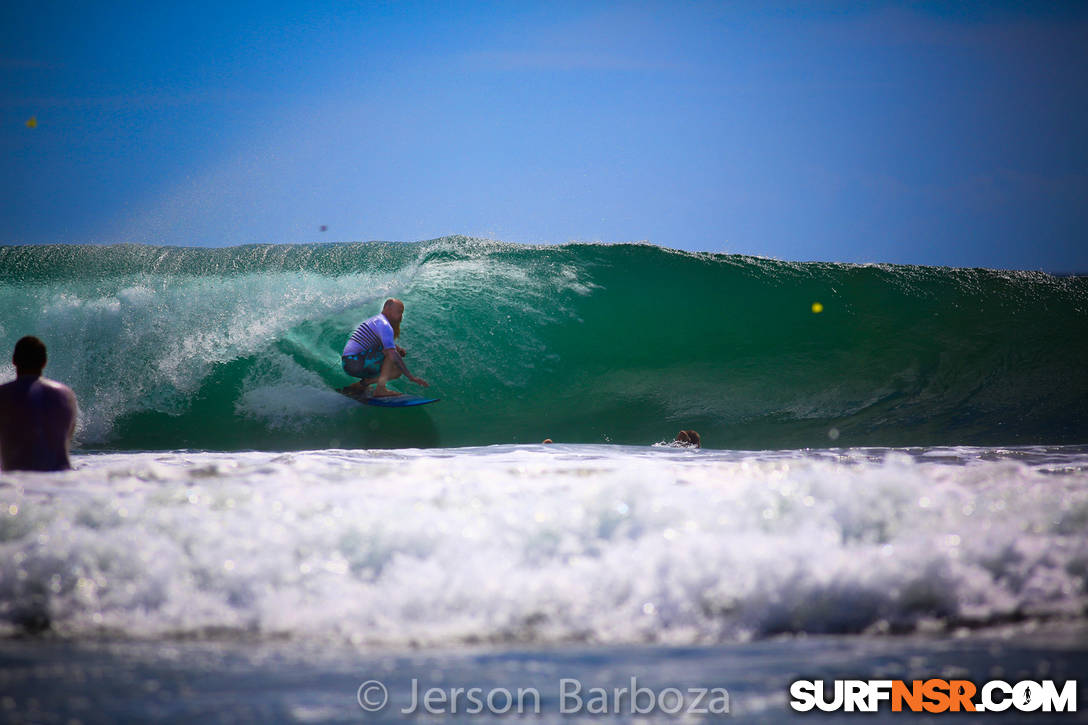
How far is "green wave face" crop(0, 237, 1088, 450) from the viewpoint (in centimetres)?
989

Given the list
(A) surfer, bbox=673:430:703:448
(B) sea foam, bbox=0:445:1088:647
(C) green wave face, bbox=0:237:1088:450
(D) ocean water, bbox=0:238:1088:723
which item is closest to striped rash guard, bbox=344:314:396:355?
(C) green wave face, bbox=0:237:1088:450

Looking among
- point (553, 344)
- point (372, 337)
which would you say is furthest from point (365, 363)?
point (553, 344)

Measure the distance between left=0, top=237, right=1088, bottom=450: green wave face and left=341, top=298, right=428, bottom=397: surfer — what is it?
16.2 inches

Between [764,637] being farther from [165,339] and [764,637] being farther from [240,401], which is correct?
[165,339]

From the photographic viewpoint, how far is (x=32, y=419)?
4.32 m

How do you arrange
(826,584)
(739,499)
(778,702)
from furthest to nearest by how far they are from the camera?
(739,499), (826,584), (778,702)

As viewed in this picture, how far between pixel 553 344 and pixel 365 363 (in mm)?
3102

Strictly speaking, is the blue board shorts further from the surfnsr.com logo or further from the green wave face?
the surfnsr.com logo

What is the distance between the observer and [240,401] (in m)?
9.95

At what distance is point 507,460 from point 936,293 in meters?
7.93

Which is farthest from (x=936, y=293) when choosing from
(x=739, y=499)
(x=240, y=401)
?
(x=739, y=499)

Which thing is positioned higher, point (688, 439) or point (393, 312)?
point (393, 312)

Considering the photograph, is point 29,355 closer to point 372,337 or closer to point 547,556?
point 547,556

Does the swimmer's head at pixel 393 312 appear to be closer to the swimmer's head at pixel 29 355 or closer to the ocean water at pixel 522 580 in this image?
the ocean water at pixel 522 580
